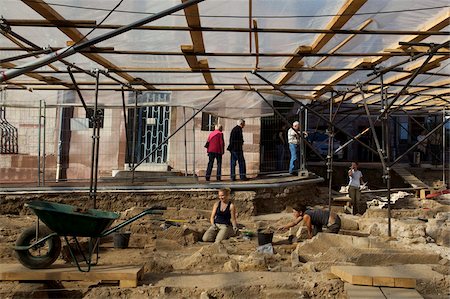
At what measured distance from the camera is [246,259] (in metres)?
5.93

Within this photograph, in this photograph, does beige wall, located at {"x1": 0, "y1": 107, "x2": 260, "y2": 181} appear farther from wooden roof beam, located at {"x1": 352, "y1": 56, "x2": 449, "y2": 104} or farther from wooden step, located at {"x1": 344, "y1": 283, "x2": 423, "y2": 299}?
wooden step, located at {"x1": 344, "y1": 283, "x2": 423, "y2": 299}

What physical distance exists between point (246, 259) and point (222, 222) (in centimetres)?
279

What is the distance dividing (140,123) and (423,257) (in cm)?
1109

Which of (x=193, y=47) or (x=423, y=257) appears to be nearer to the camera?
(x=423, y=257)

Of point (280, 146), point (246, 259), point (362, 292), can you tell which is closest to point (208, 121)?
point (280, 146)

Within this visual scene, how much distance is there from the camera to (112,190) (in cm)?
1104

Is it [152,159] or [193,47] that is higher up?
[193,47]

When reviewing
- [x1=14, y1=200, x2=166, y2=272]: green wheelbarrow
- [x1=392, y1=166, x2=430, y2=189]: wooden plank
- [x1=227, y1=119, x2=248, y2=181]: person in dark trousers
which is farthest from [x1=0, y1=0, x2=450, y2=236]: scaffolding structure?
[x1=392, y1=166, x2=430, y2=189]: wooden plank

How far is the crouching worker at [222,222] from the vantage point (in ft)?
27.9

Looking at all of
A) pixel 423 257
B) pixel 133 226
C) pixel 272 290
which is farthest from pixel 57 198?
pixel 423 257

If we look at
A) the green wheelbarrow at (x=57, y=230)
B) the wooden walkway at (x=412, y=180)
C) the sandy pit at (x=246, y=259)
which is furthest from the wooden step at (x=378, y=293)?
the wooden walkway at (x=412, y=180)

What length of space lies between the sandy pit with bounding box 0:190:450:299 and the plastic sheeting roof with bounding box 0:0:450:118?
10.2 ft

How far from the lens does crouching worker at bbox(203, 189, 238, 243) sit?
849cm

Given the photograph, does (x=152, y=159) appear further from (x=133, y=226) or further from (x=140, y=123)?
(x=133, y=226)
